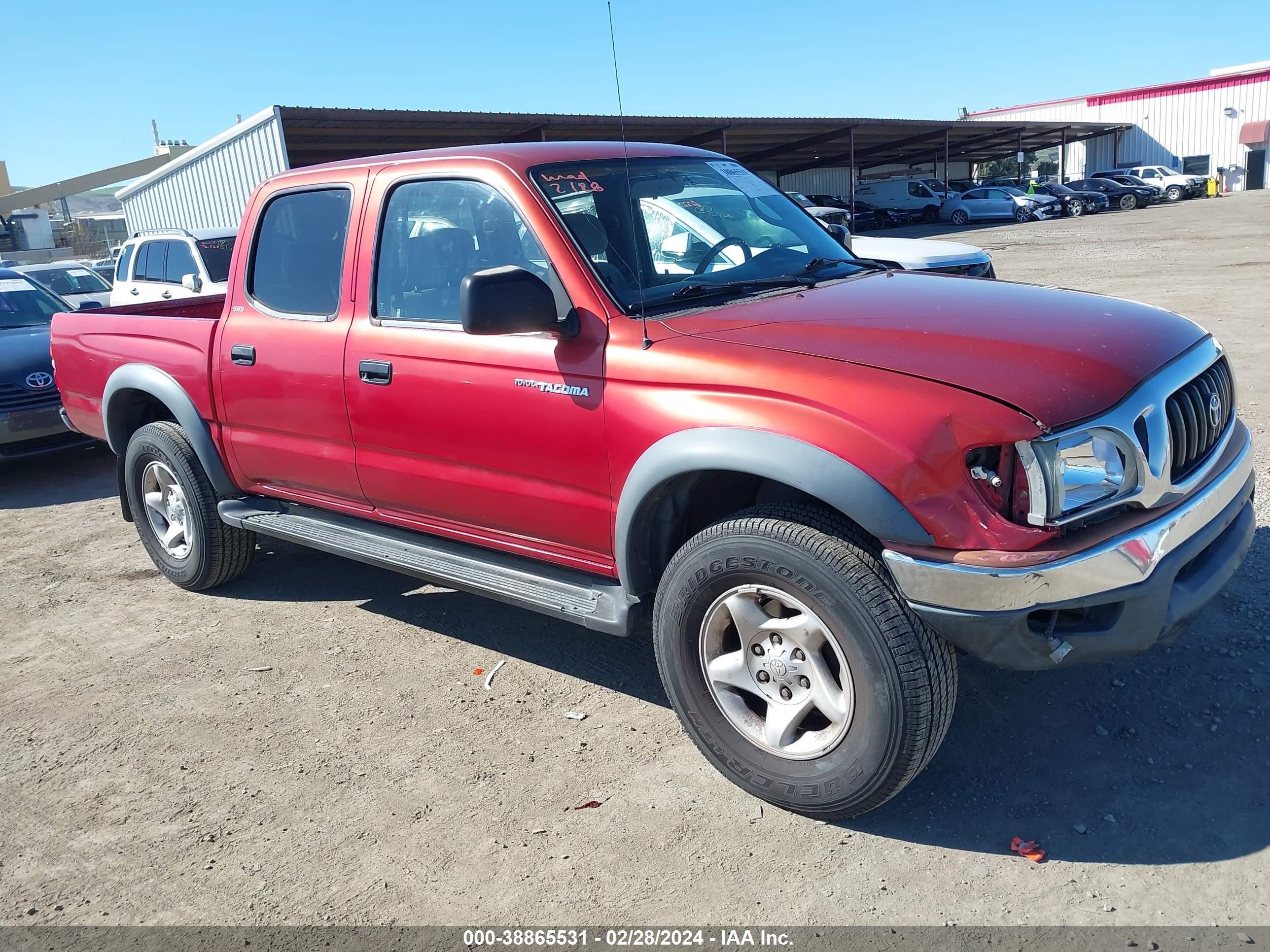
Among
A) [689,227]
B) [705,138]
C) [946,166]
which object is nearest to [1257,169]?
[946,166]

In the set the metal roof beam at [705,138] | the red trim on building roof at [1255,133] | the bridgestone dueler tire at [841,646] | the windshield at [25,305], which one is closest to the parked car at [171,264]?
the windshield at [25,305]

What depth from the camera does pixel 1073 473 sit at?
259cm

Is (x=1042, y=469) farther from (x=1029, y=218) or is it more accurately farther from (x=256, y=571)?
(x=1029, y=218)

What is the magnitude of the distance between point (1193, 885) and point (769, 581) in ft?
4.36

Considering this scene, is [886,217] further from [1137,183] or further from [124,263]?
[124,263]

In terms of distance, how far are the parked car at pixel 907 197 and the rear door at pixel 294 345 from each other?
4016cm

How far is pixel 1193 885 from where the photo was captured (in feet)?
8.45

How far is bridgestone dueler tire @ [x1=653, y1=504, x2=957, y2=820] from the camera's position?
2666 millimetres

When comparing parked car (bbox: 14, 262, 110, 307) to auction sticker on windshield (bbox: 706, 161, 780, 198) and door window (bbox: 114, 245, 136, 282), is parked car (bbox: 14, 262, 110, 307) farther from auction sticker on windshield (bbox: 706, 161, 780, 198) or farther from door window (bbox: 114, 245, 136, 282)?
auction sticker on windshield (bbox: 706, 161, 780, 198)

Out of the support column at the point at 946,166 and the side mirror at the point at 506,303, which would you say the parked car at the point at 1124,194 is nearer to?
the support column at the point at 946,166

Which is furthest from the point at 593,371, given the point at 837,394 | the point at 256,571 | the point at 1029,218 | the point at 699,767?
the point at 1029,218

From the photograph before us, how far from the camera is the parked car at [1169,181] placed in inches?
1699

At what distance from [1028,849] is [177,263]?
11.4 metres

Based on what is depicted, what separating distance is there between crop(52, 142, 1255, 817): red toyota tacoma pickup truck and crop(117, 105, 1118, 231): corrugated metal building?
8.06m
